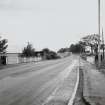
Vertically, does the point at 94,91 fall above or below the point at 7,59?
below

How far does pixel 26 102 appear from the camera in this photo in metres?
7.68

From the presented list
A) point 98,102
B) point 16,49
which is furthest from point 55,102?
point 16,49

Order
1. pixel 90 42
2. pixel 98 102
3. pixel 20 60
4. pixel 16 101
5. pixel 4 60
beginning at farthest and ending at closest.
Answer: pixel 90 42 < pixel 20 60 < pixel 4 60 < pixel 16 101 < pixel 98 102

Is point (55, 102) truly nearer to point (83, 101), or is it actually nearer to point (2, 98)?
point (83, 101)

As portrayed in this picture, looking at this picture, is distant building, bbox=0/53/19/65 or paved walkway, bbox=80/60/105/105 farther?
distant building, bbox=0/53/19/65

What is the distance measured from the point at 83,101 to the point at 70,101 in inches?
19.6

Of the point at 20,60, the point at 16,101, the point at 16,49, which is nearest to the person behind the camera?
the point at 16,101

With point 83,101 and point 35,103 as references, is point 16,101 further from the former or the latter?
point 83,101

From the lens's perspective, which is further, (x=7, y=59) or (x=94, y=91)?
(x=7, y=59)

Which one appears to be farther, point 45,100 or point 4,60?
point 4,60

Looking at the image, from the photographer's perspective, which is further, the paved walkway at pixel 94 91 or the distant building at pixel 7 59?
the distant building at pixel 7 59

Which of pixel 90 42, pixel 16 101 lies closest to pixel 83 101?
pixel 16 101

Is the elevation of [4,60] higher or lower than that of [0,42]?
lower

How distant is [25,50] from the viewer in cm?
7362
